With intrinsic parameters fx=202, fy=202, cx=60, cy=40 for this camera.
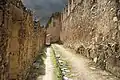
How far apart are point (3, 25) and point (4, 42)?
21 cm

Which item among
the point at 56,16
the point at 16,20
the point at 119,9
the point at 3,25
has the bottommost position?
the point at 3,25

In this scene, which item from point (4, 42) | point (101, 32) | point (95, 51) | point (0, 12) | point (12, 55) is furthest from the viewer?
point (95, 51)

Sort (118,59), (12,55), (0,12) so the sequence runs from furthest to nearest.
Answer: (118,59), (12,55), (0,12)

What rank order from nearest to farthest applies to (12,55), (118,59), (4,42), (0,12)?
(0,12) < (4,42) < (12,55) < (118,59)

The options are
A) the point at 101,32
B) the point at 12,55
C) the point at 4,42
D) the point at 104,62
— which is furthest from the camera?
the point at 101,32

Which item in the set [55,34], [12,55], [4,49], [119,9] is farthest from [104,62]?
[55,34]

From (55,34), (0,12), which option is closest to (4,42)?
(0,12)

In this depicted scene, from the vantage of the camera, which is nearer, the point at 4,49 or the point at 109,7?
the point at 4,49

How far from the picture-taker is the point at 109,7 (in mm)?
5719

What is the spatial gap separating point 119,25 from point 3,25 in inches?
130

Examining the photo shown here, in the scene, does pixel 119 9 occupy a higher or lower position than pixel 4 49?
higher

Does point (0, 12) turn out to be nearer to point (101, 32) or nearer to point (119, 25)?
point (119, 25)

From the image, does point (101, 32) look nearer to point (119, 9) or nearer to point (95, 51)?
point (95, 51)

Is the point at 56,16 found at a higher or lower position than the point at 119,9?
higher
